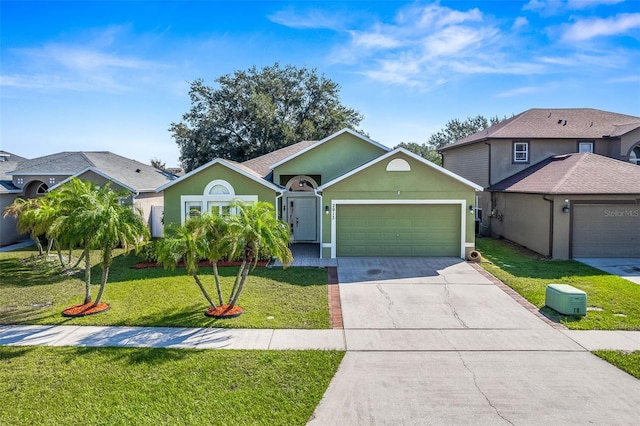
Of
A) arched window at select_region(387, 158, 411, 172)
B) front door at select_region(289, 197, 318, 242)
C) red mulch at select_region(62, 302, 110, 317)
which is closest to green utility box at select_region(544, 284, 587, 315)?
arched window at select_region(387, 158, 411, 172)

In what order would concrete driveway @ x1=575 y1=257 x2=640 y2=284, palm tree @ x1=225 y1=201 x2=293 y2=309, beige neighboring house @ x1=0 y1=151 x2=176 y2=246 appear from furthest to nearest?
beige neighboring house @ x1=0 y1=151 x2=176 y2=246, concrete driveway @ x1=575 y1=257 x2=640 y2=284, palm tree @ x1=225 y1=201 x2=293 y2=309

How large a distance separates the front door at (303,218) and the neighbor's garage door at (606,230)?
37.4ft

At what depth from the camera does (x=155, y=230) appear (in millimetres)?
23141

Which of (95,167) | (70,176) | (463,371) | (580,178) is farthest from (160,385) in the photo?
(70,176)

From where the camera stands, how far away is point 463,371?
22.7 ft

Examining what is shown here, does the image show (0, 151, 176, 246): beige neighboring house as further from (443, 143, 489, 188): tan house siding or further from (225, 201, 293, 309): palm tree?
(443, 143, 489, 188): tan house siding

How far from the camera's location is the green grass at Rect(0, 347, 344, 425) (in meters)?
5.53

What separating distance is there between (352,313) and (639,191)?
13403 mm

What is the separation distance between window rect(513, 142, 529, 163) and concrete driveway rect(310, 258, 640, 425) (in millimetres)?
13383

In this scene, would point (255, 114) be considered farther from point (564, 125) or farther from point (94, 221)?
point (94, 221)

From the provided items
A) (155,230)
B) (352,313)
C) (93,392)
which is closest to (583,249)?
(352,313)

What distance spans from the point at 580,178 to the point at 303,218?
1235 cm

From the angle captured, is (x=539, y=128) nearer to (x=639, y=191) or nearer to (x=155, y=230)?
(x=639, y=191)

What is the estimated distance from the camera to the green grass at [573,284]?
9.38 m
